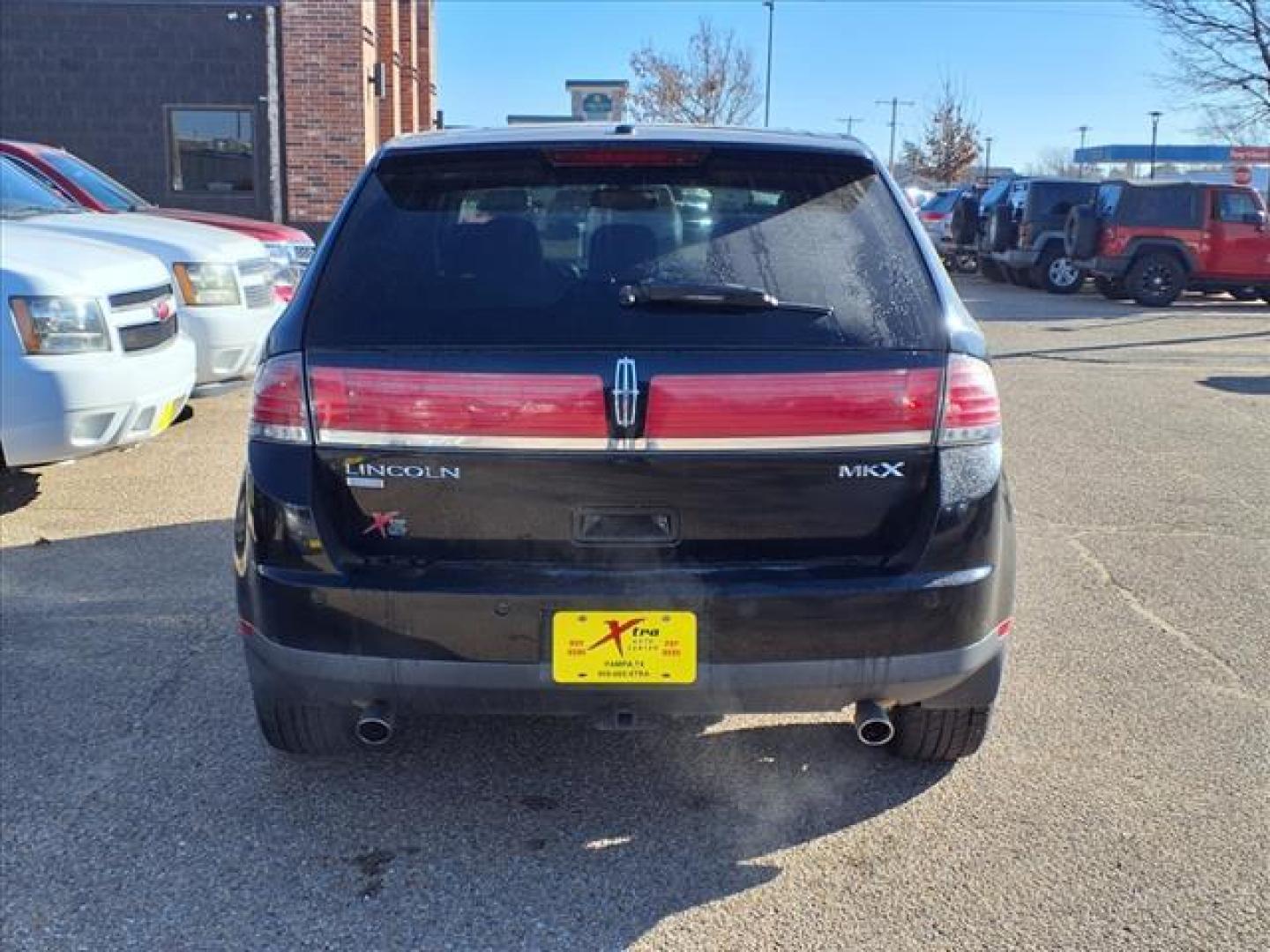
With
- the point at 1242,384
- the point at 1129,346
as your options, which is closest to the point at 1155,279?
the point at 1129,346

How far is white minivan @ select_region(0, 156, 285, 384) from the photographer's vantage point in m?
7.65

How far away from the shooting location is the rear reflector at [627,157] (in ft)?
10.2

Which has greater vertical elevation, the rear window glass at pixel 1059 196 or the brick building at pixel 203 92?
the brick building at pixel 203 92

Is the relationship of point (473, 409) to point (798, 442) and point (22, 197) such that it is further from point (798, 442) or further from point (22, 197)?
point (22, 197)

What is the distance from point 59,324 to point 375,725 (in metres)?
3.29

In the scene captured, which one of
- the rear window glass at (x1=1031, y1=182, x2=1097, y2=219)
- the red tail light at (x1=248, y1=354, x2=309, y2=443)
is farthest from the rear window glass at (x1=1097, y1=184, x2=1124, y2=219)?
the red tail light at (x1=248, y1=354, x2=309, y2=443)

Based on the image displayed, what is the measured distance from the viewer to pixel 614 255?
3.02 meters

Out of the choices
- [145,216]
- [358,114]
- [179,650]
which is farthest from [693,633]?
[358,114]

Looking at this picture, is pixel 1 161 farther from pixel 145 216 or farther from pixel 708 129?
pixel 708 129

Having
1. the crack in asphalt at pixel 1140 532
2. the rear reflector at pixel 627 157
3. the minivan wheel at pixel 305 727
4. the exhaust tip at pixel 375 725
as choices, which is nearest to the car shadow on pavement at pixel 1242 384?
the crack in asphalt at pixel 1140 532

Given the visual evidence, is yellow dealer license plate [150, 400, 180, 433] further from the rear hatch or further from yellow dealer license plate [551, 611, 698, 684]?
yellow dealer license plate [551, 611, 698, 684]

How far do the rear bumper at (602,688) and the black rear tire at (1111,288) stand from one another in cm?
1931

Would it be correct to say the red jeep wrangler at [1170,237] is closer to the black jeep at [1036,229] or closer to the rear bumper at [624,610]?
the black jeep at [1036,229]

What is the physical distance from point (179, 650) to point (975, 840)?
2.83 meters
